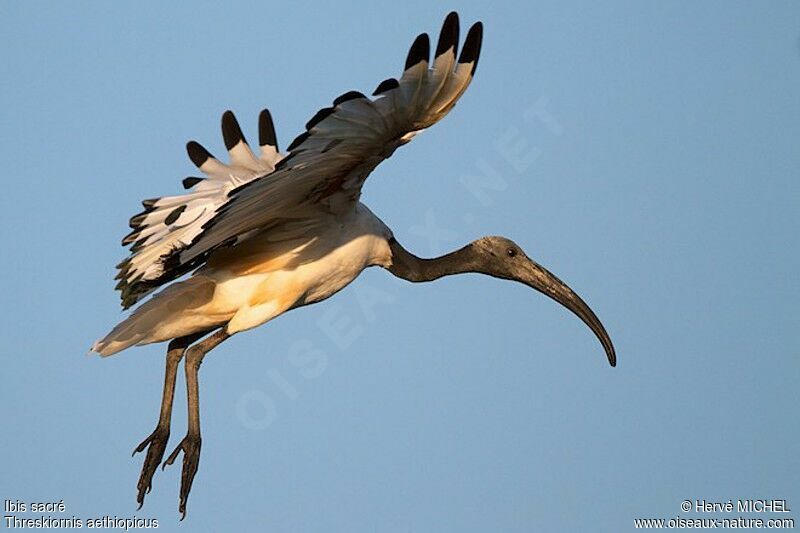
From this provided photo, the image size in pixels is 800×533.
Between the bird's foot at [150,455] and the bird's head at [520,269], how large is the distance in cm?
307

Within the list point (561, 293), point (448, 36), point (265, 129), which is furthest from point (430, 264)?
point (448, 36)

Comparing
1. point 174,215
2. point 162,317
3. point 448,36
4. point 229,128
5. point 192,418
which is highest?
point 229,128

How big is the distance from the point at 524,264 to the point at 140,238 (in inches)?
131

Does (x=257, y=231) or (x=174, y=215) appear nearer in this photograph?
(x=257, y=231)

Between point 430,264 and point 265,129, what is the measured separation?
5.92 feet

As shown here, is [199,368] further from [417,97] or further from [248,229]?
[417,97]

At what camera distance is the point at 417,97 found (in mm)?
9312

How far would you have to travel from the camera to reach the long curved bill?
12.5m

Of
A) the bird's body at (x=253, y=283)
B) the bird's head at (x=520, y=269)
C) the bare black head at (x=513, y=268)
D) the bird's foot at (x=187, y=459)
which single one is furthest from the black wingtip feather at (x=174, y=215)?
the bird's head at (x=520, y=269)

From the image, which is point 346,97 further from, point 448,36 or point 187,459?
point 187,459

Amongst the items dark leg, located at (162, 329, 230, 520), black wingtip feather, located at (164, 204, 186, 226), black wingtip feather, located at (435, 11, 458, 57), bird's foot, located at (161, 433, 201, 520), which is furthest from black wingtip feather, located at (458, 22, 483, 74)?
bird's foot, located at (161, 433, 201, 520)

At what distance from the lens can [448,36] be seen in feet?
30.4

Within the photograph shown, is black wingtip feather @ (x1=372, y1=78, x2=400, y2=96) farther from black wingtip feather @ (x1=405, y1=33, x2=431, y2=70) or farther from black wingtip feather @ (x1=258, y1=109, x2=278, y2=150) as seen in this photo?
black wingtip feather @ (x1=258, y1=109, x2=278, y2=150)

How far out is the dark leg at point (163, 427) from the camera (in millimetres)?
11156
